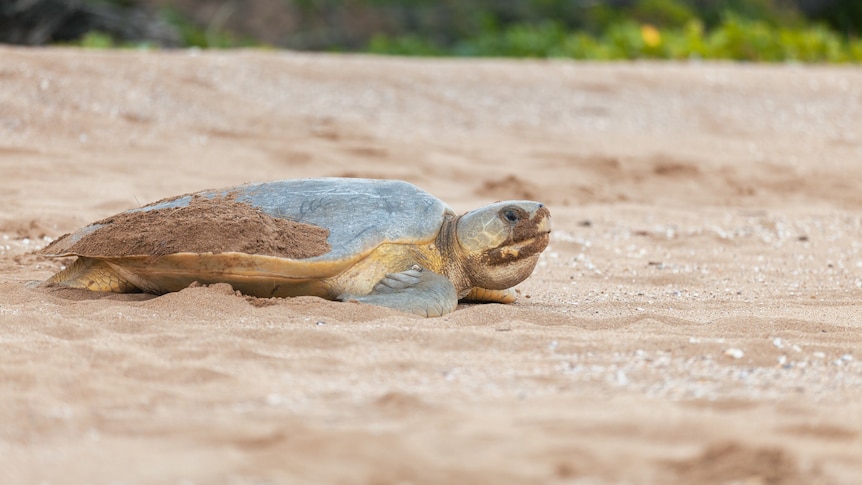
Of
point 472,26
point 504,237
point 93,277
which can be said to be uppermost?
point 504,237

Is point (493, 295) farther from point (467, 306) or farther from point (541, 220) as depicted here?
point (541, 220)

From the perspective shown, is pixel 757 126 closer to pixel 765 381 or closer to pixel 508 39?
pixel 508 39

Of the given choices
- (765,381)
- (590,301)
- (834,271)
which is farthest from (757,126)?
(765,381)

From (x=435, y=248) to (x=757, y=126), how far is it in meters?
5.69

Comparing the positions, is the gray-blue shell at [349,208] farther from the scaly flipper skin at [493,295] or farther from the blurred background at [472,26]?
the blurred background at [472,26]

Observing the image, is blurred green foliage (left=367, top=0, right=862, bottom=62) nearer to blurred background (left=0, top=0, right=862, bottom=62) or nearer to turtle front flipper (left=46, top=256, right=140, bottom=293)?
blurred background (left=0, top=0, right=862, bottom=62)

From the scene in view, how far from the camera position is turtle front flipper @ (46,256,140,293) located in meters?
3.91

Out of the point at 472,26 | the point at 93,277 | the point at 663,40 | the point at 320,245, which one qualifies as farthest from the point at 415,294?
the point at 472,26

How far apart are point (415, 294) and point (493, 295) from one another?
0.60 m

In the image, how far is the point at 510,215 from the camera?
12.6 ft

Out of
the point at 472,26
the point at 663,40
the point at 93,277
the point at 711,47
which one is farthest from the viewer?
the point at 472,26

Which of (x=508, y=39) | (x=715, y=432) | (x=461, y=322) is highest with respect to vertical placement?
(x=715, y=432)

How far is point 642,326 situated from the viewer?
330 centimetres

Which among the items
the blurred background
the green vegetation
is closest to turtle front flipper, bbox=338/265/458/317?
the blurred background
